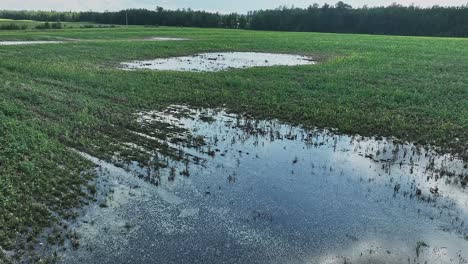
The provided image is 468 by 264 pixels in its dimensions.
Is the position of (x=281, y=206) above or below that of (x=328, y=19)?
below

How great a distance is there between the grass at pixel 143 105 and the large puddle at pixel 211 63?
11.2 ft

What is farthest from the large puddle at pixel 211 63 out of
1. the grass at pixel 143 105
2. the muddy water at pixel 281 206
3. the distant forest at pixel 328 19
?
the distant forest at pixel 328 19

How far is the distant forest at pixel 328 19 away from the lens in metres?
112

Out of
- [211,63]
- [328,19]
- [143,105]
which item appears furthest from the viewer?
[328,19]

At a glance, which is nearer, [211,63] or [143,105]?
[143,105]

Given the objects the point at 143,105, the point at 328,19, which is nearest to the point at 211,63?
the point at 143,105

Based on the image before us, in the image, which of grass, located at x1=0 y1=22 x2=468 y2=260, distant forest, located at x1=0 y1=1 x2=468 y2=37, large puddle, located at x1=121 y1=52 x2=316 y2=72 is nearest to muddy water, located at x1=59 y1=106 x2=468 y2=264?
grass, located at x1=0 y1=22 x2=468 y2=260

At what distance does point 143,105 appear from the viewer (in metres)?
20.4

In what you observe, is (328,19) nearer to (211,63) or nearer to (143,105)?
(211,63)

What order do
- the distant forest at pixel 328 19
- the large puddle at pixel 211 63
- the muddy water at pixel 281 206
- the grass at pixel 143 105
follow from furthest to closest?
the distant forest at pixel 328 19 < the large puddle at pixel 211 63 < the grass at pixel 143 105 < the muddy water at pixel 281 206

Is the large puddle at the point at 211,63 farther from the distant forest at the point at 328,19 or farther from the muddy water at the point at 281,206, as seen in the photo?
the distant forest at the point at 328,19

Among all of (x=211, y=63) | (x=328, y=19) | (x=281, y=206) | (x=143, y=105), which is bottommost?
(x=281, y=206)

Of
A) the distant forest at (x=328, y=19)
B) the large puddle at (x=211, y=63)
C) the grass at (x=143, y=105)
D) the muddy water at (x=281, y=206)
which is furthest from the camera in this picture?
the distant forest at (x=328, y=19)

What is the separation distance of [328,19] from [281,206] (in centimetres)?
12828
